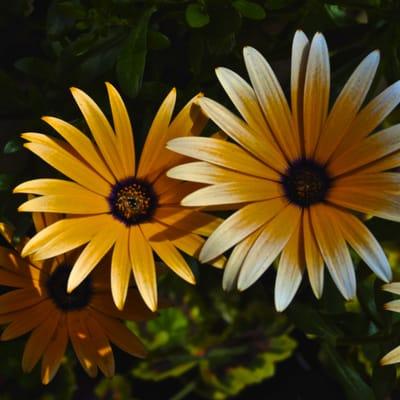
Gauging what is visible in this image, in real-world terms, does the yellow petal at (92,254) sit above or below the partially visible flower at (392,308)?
above

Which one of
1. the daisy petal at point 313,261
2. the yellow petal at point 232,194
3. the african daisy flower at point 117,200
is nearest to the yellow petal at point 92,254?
the african daisy flower at point 117,200

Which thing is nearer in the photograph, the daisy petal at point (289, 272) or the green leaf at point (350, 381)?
the daisy petal at point (289, 272)

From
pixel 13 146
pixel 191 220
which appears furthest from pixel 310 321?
pixel 13 146

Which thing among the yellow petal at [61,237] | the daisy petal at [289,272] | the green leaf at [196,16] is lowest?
the daisy petal at [289,272]

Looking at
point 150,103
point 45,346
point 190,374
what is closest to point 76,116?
point 150,103

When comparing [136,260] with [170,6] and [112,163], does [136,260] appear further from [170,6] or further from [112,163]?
[170,6]

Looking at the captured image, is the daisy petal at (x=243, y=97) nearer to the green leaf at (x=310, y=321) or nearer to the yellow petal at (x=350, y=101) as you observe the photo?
the yellow petal at (x=350, y=101)
